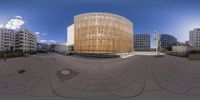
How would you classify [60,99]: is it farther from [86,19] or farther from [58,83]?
[86,19]

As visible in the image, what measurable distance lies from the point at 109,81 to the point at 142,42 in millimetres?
690

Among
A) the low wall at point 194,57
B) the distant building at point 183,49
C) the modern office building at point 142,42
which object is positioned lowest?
the low wall at point 194,57

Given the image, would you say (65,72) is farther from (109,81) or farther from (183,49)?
(183,49)

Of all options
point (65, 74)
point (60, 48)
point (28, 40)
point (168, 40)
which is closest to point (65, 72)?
point (65, 74)

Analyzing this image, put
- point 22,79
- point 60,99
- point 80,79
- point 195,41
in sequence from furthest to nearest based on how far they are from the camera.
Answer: point 22,79, point 80,79, point 195,41, point 60,99

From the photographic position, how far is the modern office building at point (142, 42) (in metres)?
1.67

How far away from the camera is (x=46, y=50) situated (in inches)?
72.3

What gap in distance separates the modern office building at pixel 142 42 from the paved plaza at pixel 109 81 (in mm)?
141

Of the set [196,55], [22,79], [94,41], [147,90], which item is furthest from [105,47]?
[22,79]

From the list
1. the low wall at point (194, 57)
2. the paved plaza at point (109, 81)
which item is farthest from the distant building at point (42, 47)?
the low wall at point (194, 57)

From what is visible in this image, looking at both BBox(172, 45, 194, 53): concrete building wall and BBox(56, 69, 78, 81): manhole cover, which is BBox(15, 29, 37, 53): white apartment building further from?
BBox(172, 45, 194, 53): concrete building wall

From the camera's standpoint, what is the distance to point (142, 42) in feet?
5.76

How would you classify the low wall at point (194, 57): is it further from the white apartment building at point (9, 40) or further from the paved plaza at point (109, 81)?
the white apartment building at point (9, 40)

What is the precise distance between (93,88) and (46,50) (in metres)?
0.85
